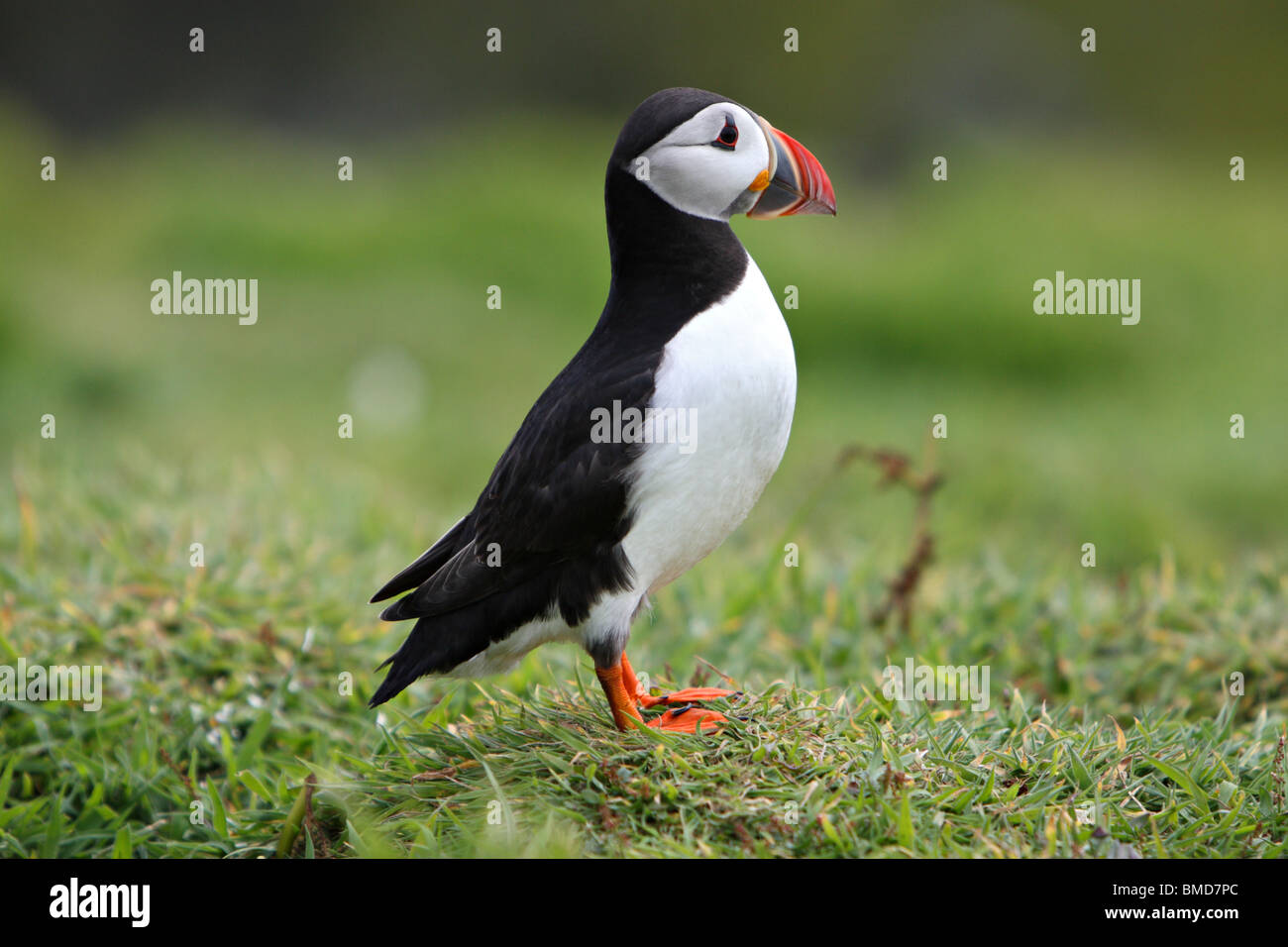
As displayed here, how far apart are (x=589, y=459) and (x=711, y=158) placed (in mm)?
738

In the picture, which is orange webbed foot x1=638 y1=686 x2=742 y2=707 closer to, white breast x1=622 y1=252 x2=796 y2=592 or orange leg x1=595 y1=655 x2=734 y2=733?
orange leg x1=595 y1=655 x2=734 y2=733

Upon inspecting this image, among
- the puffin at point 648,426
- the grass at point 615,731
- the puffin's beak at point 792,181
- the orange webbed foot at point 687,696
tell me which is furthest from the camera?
the orange webbed foot at point 687,696

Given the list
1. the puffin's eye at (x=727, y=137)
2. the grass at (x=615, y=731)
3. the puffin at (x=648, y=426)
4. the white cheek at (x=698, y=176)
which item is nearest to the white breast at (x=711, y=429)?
the puffin at (x=648, y=426)

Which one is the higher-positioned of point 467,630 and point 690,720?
point 467,630

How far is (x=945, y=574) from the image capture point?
511cm

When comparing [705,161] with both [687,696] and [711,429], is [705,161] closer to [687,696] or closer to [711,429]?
[711,429]

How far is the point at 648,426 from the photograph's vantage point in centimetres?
280

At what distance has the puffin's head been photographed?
283cm

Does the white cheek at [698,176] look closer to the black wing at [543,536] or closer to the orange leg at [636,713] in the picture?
the black wing at [543,536]

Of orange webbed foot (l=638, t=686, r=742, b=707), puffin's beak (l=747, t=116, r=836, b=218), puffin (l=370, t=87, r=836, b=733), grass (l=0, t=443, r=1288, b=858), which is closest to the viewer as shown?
grass (l=0, t=443, r=1288, b=858)

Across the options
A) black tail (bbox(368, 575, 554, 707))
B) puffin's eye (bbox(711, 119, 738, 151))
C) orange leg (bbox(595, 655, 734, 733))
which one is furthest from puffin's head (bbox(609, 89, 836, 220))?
orange leg (bbox(595, 655, 734, 733))

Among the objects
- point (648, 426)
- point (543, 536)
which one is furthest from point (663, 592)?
point (648, 426)

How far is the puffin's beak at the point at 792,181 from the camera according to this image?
291 centimetres
